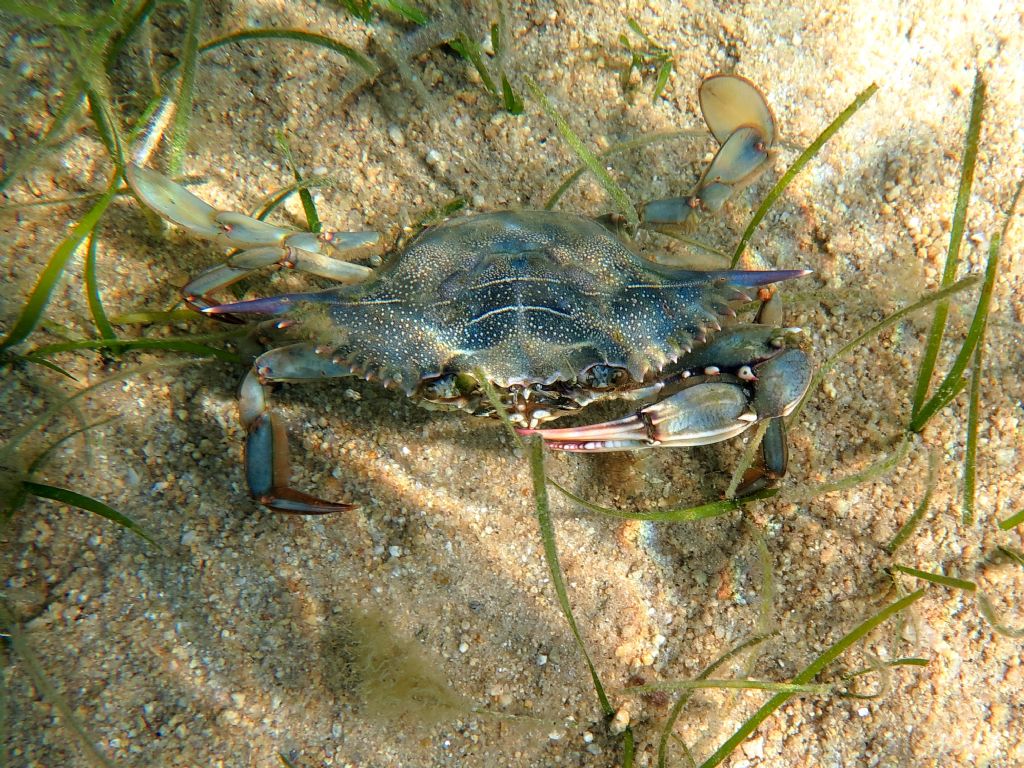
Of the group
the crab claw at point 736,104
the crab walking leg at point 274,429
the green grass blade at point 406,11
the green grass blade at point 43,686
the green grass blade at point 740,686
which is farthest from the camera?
the green grass blade at point 406,11

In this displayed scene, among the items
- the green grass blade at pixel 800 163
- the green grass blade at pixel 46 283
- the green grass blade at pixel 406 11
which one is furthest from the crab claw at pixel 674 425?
the green grass blade at pixel 406 11

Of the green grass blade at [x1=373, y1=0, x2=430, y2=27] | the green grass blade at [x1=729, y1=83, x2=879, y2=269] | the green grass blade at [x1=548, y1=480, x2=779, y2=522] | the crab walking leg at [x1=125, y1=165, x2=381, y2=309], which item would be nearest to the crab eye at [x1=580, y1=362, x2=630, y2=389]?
the green grass blade at [x1=548, y1=480, x2=779, y2=522]

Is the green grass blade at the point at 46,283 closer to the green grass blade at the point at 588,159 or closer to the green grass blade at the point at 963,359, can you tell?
the green grass blade at the point at 588,159

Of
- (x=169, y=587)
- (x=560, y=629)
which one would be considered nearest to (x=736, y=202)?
(x=560, y=629)

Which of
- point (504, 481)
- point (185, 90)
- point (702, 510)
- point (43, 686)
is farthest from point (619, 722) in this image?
point (185, 90)

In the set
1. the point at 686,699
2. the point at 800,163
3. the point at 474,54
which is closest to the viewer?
the point at 686,699

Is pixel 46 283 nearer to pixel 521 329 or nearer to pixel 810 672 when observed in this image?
pixel 521 329

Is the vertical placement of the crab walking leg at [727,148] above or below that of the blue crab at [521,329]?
above
